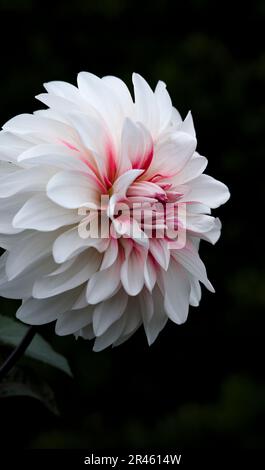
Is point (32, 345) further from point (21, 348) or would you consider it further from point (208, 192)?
point (208, 192)

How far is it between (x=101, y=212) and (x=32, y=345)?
13.1 inches

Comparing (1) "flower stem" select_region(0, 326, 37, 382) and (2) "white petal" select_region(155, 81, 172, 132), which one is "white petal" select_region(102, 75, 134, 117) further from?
(1) "flower stem" select_region(0, 326, 37, 382)

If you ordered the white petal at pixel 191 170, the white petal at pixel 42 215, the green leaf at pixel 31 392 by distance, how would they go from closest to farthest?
the white petal at pixel 42 215 → the white petal at pixel 191 170 → the green leaf at pixel 31 392

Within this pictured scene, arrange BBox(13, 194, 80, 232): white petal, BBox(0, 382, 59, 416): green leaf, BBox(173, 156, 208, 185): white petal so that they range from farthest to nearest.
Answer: BBox(0, 382, 59, 416): green leaf
BBox(173, 156, 208, 185): white petal
BBox(13, 194, 80, 232): white petal

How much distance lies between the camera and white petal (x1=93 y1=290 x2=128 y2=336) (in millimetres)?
1114

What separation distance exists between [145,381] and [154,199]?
6.59ft

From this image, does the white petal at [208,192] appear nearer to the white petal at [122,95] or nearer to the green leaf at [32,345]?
the white petal at [122,95]

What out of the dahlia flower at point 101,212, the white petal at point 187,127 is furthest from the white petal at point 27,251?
the white petal at point 187,127

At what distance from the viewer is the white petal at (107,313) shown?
1.11 meters

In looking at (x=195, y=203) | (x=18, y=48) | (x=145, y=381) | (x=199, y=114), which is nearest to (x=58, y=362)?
Result: (x=195, y=203)

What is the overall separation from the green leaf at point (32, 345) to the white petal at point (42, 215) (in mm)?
300

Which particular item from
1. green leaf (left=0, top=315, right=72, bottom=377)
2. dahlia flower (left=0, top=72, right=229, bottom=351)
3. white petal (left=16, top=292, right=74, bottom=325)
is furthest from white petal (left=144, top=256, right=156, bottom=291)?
green leaf (left=0, top=315, right=72, bottom=377)

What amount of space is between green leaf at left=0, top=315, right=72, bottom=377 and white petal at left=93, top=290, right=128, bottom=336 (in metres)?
0.24

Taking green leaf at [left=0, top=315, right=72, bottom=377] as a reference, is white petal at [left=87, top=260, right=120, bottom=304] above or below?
below
